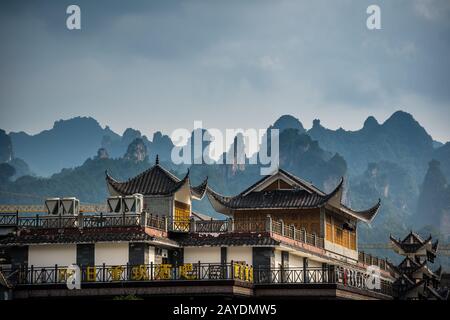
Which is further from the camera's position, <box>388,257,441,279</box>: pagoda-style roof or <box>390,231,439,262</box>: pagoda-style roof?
<box>390,231,439,262</box>: pagoda-style roof

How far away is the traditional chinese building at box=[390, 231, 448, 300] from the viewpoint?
68.6 meters

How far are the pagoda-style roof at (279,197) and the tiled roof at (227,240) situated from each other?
901cm

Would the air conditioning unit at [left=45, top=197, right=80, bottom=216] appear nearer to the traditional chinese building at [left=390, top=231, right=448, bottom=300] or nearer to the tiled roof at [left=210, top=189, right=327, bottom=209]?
the tiled roof at [left=210, top=189, right=327, bottom=209]

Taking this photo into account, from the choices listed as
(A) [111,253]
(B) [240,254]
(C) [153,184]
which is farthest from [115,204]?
(C) [153,184]

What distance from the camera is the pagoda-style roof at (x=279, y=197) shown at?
61469mm

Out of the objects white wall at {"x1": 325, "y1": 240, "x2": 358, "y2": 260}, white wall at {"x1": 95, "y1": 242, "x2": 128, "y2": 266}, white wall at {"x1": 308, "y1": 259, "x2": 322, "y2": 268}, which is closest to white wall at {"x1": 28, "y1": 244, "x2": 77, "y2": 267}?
white wall at {"x1": 95, "y1": 242, "x2": 128, "y2": 266}

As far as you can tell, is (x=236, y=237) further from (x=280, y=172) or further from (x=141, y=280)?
(x=280, y=172)

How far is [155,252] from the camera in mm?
51062

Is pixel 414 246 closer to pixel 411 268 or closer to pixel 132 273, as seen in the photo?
pixel 411 268

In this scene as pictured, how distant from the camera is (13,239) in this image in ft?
169

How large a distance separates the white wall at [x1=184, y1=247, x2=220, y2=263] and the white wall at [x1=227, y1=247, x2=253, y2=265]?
598 millimetres

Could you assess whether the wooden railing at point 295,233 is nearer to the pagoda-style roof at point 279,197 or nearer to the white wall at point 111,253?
the pagoda-style roof at point 279,197

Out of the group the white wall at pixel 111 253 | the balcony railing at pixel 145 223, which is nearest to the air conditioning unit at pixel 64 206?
the balcony railing at pixel 145 223
